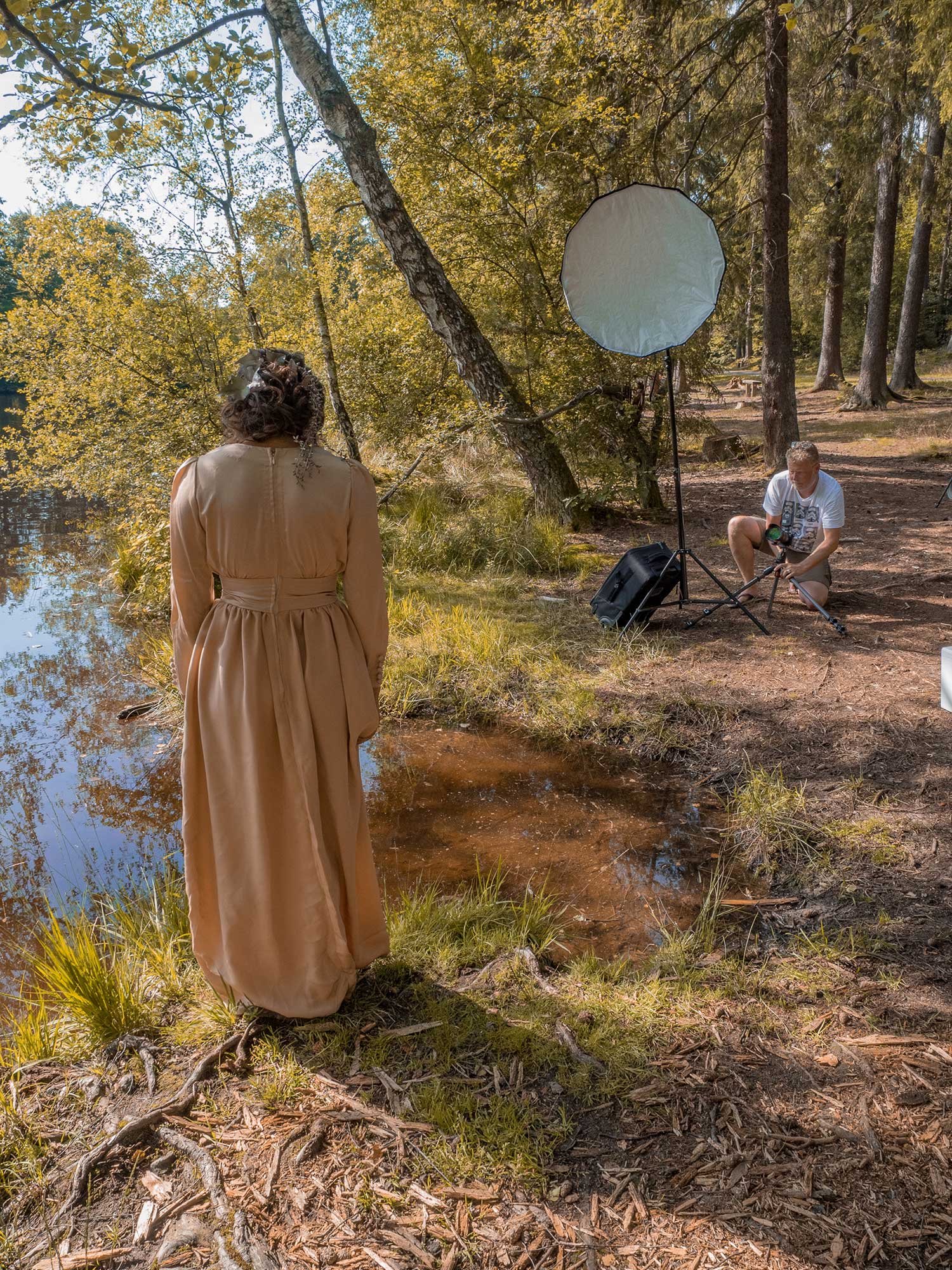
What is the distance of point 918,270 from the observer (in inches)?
561

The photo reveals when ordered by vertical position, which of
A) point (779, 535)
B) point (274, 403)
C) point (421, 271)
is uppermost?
point (421, 271)

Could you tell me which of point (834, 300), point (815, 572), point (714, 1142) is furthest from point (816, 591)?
point (834, 300)

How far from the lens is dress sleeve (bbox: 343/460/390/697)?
6.82 feet

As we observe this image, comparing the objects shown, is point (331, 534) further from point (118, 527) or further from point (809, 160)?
point (809, 160)

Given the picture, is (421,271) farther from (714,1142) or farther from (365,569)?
(714,1142)

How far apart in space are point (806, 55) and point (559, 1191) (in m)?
11.9

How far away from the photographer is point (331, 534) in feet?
6.75

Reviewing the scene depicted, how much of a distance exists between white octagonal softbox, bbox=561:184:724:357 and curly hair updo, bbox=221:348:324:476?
10.6 feet

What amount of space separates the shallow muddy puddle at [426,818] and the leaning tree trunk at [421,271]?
3.84 meters

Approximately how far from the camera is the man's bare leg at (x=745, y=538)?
5.42m

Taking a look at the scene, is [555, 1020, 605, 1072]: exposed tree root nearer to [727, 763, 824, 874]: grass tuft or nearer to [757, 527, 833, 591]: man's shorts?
[727, 763, 824, 874]: grass tuft

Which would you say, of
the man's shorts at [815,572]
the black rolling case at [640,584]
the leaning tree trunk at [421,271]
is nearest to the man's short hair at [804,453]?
the man's shorts at [815,572]

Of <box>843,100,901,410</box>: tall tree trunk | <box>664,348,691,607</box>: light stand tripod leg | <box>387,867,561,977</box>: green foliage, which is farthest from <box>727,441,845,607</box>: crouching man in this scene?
<box>843,100,901,410</box>: tall tree trunk

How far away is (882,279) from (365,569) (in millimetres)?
14499
